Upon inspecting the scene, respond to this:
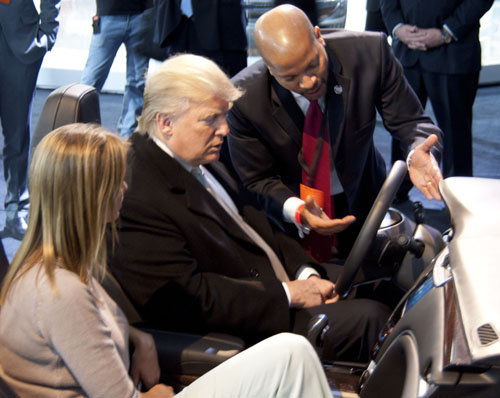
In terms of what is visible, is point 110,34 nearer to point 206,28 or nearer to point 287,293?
point 206,28

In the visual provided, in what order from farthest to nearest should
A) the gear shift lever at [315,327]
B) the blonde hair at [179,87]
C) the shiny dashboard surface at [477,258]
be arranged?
the blonde hair at [179,87], the gear shift lever at [315,327], the shiny dashboard surface at [477,258]

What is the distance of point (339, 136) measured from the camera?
2314mm

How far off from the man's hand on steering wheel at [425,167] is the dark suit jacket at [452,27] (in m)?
1.84

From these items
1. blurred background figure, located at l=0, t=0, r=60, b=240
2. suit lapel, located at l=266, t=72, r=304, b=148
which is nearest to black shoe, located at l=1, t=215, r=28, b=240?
blurred background figure, located at l=0, t=0, r=60, b=240

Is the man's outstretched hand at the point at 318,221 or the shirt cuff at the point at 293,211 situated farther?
the shirt cuff at the point at 293,211

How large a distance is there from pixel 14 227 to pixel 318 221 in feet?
6.94

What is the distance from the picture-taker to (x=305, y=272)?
7.07 feet

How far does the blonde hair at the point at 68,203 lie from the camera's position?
4.38ft

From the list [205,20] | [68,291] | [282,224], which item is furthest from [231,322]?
[205,20]

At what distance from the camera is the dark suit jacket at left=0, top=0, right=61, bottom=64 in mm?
3484

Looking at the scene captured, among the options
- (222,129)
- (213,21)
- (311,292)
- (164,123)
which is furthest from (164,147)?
(213,21)

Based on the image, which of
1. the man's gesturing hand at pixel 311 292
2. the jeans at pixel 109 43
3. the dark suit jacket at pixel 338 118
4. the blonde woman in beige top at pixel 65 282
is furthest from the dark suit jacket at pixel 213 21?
the blonde woman in beige top at pixel 65 282

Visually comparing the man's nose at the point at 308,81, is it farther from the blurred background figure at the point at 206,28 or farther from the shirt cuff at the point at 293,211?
the blurred background figure at the point at 206,28

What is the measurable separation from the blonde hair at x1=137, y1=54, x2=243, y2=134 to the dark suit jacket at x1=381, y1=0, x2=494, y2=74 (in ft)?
7.17
